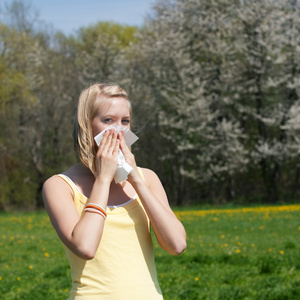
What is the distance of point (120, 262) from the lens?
6.40ft

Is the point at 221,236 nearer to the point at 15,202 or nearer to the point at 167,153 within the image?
the point at 167,153

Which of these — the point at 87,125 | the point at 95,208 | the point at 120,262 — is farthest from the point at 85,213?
the point at 87,125

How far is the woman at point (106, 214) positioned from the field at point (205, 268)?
3.67 meters

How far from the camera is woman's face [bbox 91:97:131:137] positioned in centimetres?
210

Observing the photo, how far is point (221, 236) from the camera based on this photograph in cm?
1180

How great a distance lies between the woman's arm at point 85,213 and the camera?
1860 millimetres

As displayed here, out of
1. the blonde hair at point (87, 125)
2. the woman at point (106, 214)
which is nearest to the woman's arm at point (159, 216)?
the woman at point (106, 214)

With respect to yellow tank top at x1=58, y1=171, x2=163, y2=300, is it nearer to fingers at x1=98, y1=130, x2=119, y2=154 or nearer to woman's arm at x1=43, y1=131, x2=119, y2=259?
woman's arm at x1=43, y1=131, x2=119, y2=259

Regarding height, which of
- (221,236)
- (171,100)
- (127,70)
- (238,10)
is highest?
(238,10)

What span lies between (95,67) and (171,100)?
5.58 m

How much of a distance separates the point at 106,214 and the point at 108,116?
1.38ft

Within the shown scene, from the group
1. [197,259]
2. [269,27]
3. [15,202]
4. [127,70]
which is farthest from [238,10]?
[197,259]

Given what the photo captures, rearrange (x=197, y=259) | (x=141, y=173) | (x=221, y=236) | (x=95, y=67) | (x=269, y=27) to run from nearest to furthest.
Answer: (x=141, y=173)
(x=197, y=259)
(x=221, y=236)
(x=269, y=27)
(x=95, y=67)

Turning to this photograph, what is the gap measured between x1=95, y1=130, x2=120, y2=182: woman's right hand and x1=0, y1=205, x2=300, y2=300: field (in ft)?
12.6
